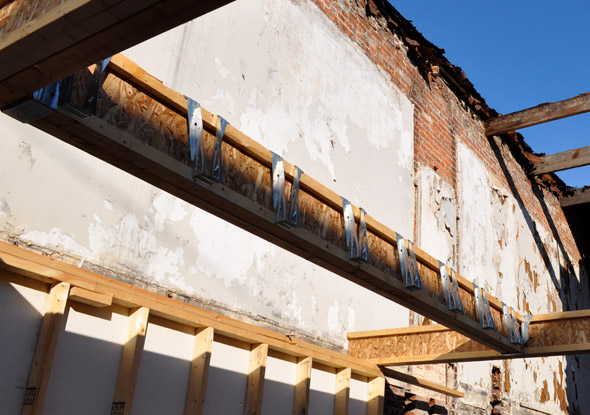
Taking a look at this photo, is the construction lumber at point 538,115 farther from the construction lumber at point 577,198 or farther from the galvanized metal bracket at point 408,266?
the galvanized metal bracket at point 408,266

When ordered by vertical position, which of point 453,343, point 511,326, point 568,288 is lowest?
point 453,343

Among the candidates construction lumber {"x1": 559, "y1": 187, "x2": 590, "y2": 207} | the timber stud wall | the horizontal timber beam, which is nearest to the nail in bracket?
the horizontal timber beam

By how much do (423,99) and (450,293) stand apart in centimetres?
578

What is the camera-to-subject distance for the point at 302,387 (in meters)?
5.95

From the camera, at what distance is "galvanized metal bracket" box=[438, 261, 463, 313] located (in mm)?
5005

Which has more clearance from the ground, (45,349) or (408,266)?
(408,266)

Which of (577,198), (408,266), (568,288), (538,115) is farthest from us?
(577,198)

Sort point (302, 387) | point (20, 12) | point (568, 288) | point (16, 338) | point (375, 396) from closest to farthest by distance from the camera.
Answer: point (20, 12), point (16, 338), point (302, 387), point (375, 396), point (568, 288)

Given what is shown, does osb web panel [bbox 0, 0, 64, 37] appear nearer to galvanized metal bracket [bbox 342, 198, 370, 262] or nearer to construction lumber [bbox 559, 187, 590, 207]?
galvanized metal bracket [bbox 342, 198, 370, 262]

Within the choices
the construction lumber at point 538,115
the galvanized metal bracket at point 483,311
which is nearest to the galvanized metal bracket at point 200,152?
the galvanized metal bracket at point 483,311

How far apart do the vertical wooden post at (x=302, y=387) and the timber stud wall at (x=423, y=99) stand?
14.3 ft

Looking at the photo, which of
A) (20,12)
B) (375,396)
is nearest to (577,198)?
(375,396)

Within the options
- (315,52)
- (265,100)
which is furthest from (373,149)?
(265,100)

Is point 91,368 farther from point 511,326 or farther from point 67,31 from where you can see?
point 511,326
